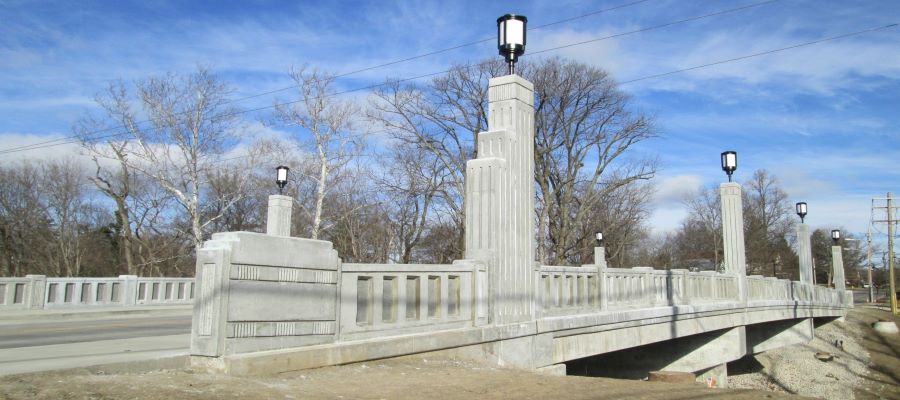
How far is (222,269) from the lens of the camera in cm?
588

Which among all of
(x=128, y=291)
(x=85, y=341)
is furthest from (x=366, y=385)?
(x=128, y=291)

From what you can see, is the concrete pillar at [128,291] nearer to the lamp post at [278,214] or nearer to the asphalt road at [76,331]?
the asphalt road at [76,331]

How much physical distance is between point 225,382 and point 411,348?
269 cm

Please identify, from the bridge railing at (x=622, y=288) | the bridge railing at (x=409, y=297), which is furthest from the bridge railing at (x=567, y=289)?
the bridge railing at (x=409, y=297)

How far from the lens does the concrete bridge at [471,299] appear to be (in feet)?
20.0

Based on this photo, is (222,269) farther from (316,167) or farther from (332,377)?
(316,167)

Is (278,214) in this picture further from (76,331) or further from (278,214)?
(76,331)

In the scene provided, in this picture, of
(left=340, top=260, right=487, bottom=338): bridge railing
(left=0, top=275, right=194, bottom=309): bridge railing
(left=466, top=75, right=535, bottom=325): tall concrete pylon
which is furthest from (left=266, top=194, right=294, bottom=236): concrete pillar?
(left=340, top=260, right=487, bottom=338): bridge railing

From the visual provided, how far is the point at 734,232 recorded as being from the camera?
18828 mm

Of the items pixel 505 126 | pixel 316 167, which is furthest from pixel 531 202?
pixel 316 167

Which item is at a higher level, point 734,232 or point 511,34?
point 511,34

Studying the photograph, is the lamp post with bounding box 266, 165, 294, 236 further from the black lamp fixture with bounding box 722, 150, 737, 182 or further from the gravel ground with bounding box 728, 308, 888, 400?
the gravel ground with bounding box 728, 308, 888, 400

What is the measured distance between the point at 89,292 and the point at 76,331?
756 centimetres

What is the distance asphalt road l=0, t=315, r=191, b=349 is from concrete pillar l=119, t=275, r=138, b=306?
417 centimetres
